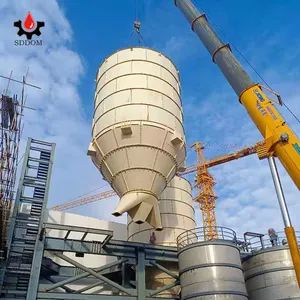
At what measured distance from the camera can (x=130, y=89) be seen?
13.9m

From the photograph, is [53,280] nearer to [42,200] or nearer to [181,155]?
[42,200]

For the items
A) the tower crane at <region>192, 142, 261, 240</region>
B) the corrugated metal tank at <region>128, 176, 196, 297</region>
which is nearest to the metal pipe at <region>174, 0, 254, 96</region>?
the corrugated metal tank at <region>128, 176, 196, 297</region>

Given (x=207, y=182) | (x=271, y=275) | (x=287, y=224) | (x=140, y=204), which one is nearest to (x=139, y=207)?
(x=140, y=204)

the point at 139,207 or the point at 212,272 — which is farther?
the point at 139,207

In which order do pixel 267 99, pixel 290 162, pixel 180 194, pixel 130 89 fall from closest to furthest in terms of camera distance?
pixel 290 162 → pixel 267 99 → pixel 130 89 → pixel 180 194

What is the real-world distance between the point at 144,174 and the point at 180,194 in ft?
20.2

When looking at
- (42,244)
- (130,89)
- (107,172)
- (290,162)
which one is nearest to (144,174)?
(107,172)

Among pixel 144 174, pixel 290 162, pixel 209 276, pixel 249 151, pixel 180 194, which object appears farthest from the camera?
pixel 249 151

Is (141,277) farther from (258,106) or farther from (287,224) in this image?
Result: (258,106)

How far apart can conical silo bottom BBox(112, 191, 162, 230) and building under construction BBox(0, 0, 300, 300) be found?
4cm

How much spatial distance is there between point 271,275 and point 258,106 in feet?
22.6

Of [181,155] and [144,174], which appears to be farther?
[181,155]

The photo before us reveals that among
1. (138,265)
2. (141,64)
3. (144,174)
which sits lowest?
(138,265)

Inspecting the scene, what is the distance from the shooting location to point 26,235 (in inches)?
526
